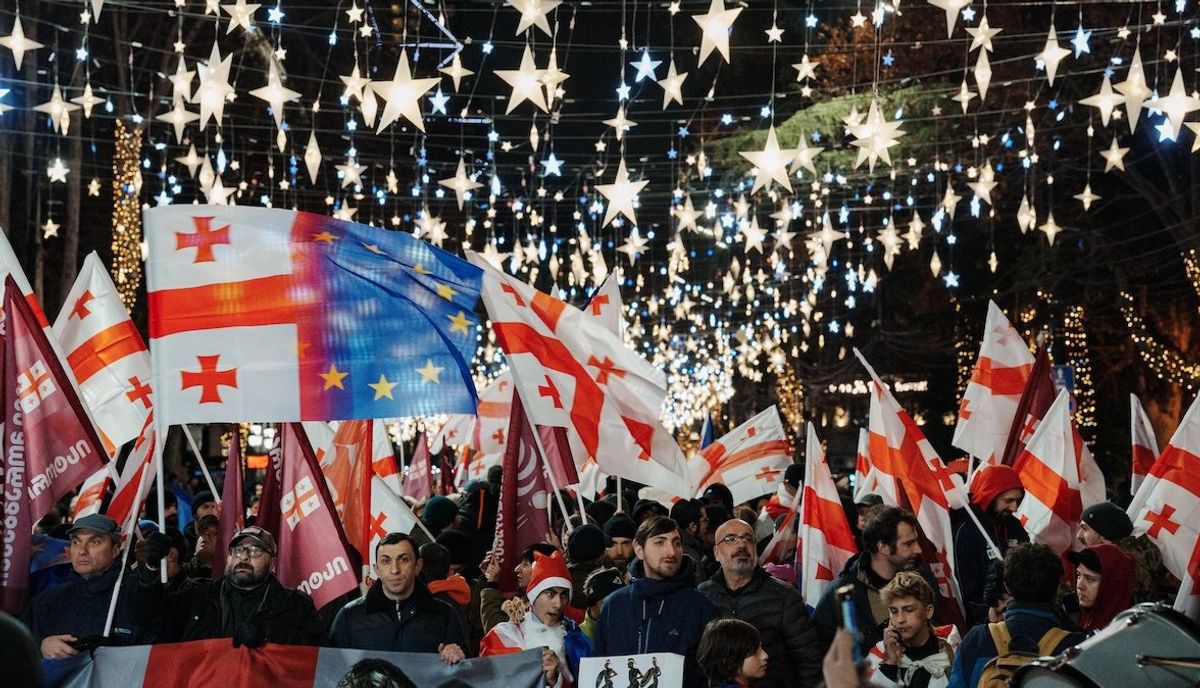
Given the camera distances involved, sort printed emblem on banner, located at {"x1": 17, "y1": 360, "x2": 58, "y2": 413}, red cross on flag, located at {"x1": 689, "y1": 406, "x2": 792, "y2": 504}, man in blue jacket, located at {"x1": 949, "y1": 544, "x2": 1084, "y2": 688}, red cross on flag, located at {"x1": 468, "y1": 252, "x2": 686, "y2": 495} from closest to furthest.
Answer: man in blue jacket, located at {"x1": 949, "y1": 544, "x2": 1084, "y2": 688}, printed emblem on banner, located at {"x1": 17, "y1": 360, "x2": 58, "y2": 413}, red cross on flag, located at {"x1": 468, "y1": 252, "x2": 686, "y2": 495}, red cross on flag, located at {"x1": 689, "y1": 406, "x2": 792, "y2": 504}

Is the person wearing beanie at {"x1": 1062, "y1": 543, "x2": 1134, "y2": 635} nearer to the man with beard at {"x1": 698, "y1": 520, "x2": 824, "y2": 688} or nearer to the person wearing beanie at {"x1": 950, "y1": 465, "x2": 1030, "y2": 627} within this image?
the man with beard at {"x1": 698, "y1": 520, "x2": 824, "y2": 688}

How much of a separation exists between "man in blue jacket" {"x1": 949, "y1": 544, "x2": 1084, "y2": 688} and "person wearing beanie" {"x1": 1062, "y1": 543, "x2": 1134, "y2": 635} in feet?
3.12

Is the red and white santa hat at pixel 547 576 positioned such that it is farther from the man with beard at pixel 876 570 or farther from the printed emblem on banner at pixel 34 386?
the printed emblem on banner at pixel 34 386

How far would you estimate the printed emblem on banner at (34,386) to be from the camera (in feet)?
28.0

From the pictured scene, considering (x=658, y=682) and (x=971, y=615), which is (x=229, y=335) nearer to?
(x=658, y=682)

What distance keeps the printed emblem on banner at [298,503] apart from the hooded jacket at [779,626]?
2.58 meters

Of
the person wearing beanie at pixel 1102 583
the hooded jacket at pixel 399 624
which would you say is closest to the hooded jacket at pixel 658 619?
the hooded jacket at pixel 399 624

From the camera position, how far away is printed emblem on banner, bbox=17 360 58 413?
8539mm

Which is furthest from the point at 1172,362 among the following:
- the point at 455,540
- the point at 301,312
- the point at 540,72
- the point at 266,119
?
the point at 301,312

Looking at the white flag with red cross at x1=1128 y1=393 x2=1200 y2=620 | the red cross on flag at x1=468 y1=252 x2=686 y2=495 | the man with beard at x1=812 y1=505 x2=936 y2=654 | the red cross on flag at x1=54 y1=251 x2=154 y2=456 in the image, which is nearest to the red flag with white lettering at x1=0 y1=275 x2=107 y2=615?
the red cross on flag at x1=468 y1=252 x2=686 y2=495

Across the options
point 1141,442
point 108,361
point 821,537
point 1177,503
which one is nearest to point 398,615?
point 821,537

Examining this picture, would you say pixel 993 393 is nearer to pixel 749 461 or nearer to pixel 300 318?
pixel 749 461

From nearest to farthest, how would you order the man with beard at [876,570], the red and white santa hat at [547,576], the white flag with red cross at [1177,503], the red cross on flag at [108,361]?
1. the red and white santa hat at [547,576]
2. the man with beard at [876,570]
3. the white flag with red cross at [1177,503]
4. the red cross on flag at [108,361]

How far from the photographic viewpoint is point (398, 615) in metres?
7.33
